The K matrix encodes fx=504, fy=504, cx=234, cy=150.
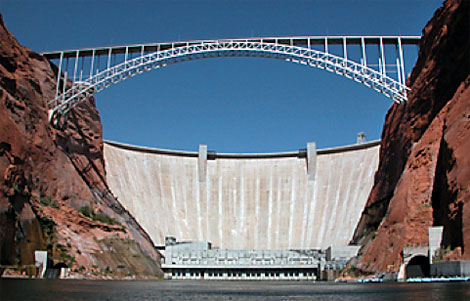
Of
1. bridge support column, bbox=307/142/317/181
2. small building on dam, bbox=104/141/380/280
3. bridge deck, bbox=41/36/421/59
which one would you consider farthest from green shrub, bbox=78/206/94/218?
bridge support column, bbox=307/142/317/181

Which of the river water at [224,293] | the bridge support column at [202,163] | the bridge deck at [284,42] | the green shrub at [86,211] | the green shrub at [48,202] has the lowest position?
the river water at [224,293]

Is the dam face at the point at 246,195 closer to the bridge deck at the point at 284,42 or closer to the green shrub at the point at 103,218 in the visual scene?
the green shrub at the point at 103,218

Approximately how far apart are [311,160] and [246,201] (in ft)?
35.5

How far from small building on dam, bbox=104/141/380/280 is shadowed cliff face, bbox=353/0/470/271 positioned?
62.5ft

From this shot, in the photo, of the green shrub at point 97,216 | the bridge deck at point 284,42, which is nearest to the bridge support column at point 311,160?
the bridge deck at point 284,42

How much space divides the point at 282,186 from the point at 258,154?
21.0 feet

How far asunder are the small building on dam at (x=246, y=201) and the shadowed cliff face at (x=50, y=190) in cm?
761

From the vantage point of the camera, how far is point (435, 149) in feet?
122

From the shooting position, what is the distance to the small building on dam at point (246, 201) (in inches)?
2422

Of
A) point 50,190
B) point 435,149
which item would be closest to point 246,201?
point 50,190

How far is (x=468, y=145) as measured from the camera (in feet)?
98.5

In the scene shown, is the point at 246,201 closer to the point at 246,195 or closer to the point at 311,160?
the point at 246,195

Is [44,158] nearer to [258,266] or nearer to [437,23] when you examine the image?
[258,266]

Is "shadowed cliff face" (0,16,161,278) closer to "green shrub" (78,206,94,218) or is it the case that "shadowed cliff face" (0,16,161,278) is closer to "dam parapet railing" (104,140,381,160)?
"green shrub" (78,206,94,218)
